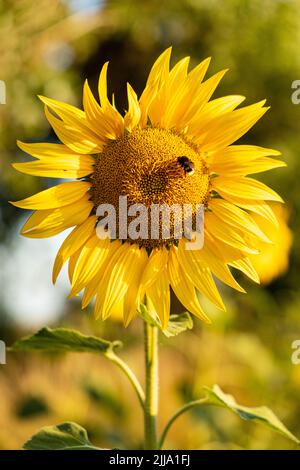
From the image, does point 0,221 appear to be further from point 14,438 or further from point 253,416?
point 253,416

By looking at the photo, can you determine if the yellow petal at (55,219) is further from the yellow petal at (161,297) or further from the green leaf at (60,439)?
the green leaf at (60,439)

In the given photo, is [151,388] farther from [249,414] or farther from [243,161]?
[243,161]

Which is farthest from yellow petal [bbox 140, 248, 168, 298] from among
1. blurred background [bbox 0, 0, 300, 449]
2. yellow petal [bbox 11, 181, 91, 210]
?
blurred background [bbox 0, 0, 300, 449]

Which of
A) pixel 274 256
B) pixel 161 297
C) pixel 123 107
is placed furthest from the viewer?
pixel 123 107

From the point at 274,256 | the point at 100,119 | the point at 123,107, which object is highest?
the point at 123,107

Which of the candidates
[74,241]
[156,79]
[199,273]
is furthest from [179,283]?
[156,79]

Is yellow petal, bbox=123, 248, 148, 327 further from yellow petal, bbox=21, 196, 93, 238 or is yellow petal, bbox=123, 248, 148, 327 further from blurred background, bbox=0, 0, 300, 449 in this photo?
blurred background, bbox=0, 0, 300, 449
